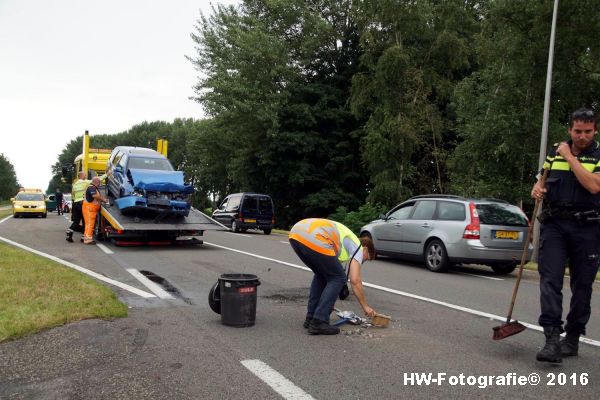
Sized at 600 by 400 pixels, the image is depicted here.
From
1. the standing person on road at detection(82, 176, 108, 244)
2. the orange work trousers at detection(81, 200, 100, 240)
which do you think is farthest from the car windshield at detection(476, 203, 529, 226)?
the orange work trousers at detection(81, 200, 100, 240)

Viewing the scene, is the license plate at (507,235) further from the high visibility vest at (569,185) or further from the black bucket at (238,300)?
the black bucket at (238,300)

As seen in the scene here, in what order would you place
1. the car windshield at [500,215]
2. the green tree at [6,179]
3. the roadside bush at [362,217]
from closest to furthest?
the car windshield at [500,215] → the roadside bush at [362,217] → the green tree at [6,179]

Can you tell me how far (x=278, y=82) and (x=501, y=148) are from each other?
20.2m

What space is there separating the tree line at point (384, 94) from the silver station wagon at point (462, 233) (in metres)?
5.44

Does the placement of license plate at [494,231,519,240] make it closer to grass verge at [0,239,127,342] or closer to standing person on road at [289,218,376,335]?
standing person on road at [289,218,376,335]

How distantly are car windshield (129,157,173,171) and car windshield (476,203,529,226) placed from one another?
892 cm

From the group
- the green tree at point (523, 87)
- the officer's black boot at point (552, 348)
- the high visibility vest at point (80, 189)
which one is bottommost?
the officer's black boot at point (552, 348)

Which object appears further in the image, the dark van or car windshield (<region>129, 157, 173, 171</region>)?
the dark van

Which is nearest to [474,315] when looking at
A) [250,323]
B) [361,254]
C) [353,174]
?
[361,254]

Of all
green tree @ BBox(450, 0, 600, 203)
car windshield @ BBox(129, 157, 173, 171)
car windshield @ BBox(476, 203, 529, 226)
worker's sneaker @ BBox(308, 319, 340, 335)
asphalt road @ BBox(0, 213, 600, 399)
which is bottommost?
asphalt road @ BBox(0, 213, 600, 399)

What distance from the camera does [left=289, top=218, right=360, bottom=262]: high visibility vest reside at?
18.5 ft

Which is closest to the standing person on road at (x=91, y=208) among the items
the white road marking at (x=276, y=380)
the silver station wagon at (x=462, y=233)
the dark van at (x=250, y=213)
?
the silver station wagon at (x=462, y=233)

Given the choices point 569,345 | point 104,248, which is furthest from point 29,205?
point 569,345

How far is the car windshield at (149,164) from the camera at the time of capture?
15.6 metres
